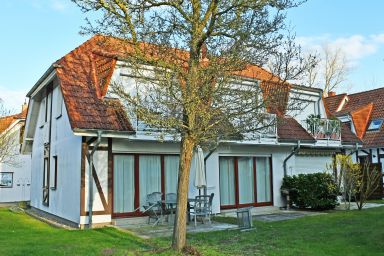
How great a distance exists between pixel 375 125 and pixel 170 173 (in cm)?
1723

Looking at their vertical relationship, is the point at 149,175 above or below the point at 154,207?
above

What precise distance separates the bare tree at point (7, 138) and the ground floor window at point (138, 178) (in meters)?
10.1

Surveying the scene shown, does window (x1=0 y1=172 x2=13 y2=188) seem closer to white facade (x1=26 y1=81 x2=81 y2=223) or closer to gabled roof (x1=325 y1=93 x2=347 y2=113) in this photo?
white facade (x1=26 y1=81 x2=81 y2=223)

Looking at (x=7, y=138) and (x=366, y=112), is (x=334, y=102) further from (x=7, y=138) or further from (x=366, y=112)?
(x=7, y=138)

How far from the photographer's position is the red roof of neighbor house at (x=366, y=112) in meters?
24.6

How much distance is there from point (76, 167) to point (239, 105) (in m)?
6.80

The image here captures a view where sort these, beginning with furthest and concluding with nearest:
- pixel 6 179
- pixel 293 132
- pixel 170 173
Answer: pixel 6 179 < pixel 293 132 < pixel 170 173

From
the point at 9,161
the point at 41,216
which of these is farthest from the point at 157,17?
the point at 9,161

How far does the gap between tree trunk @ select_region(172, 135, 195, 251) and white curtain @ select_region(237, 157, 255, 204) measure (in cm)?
848

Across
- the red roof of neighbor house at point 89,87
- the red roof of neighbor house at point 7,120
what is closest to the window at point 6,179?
the red roof of neighbor house at point 7,120

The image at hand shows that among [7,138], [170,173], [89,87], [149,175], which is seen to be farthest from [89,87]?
[7,138]

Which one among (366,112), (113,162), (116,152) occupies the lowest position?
(113,162)

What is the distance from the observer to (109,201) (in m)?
12.6

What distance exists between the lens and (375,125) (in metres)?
25.9
